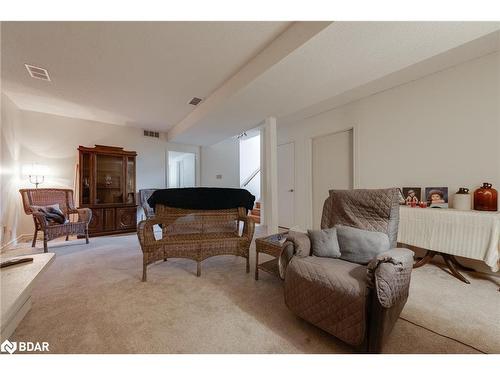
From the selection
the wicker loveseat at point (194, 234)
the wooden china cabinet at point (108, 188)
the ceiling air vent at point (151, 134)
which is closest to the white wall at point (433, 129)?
the wicker loveseat at point (194, 234)

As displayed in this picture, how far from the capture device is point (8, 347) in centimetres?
112

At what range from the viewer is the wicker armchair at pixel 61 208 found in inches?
110

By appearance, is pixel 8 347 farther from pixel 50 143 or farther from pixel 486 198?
pixel 50 143

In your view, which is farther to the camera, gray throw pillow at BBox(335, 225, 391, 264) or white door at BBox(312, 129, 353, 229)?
white door at BBox(312, 129, 353, 229)

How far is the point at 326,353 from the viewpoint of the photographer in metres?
1.10

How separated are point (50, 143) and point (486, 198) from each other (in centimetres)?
660

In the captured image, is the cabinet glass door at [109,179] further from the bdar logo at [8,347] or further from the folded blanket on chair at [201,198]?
the bdar logo at [8,347]

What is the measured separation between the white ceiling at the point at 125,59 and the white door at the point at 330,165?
2.14 m

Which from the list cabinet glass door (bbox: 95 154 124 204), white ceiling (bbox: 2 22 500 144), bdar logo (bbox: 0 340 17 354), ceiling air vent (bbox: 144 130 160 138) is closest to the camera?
bdar logo (bbox: 0 340 17 354)

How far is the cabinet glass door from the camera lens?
161 inches

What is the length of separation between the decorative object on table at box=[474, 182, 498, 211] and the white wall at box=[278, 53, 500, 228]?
0.49 feet

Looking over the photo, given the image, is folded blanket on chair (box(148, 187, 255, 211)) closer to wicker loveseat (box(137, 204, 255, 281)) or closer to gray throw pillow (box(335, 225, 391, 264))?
wicker loveseat (box(137, 204, 255, 281))

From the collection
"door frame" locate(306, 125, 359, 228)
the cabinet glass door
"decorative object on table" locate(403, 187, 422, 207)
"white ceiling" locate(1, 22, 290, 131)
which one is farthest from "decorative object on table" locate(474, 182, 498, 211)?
the cabinet glass door

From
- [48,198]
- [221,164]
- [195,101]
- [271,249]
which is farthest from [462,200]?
[48,198]
